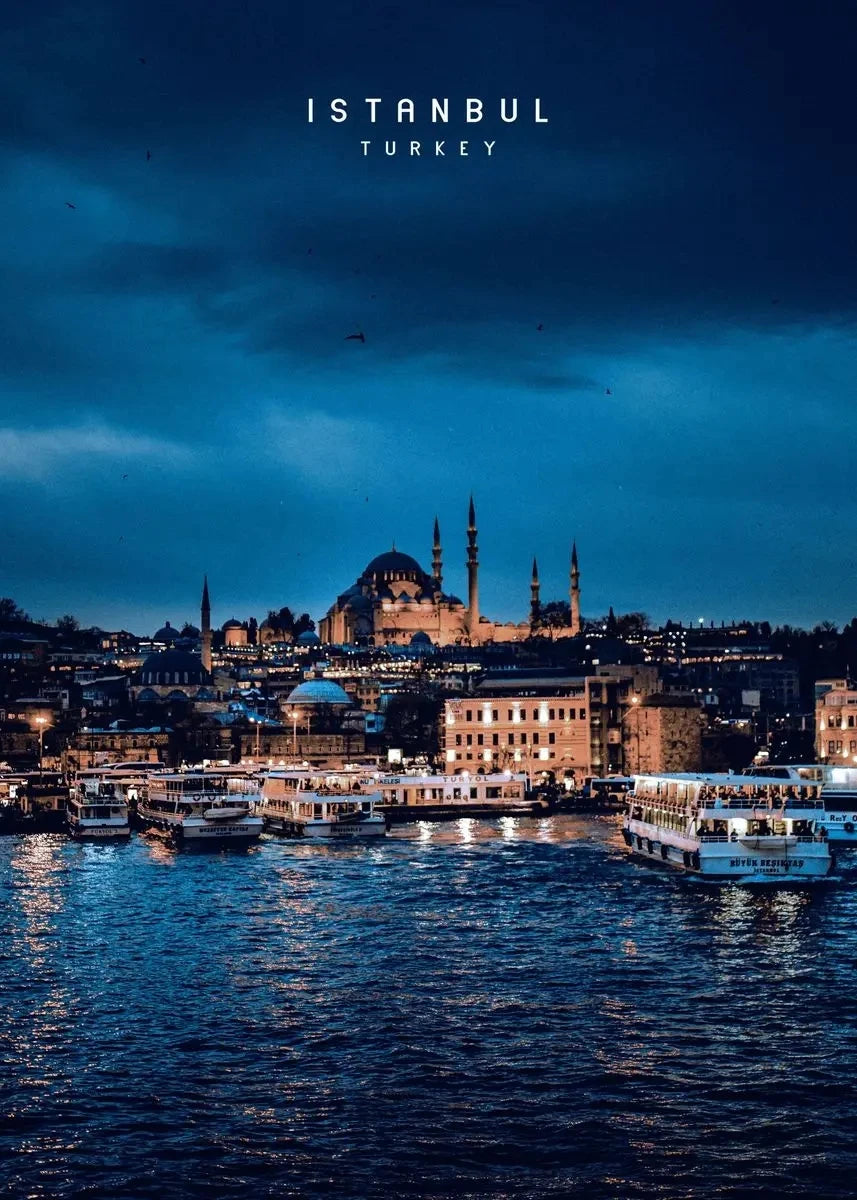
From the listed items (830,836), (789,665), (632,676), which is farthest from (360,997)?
(789,665)

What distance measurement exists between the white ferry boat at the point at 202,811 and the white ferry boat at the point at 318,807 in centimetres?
101

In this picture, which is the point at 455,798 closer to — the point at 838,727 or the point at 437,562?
the point at 838,727

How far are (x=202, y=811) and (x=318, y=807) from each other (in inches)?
151

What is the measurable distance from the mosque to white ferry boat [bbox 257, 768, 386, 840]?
110 meters

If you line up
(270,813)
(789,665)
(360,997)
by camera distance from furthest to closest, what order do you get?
(789,665), (270,813), (360,997)

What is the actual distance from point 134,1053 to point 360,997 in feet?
14.4

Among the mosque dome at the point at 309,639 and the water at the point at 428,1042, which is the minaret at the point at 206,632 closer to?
the mosque dome at the point at 309,639

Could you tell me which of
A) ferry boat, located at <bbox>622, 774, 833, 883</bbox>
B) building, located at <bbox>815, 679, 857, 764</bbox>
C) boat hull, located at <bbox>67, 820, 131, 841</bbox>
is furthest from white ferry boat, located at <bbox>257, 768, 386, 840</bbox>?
building, located at <bbox>815, 679, 857, 764</bbox>

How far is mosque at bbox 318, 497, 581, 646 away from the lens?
172500mm

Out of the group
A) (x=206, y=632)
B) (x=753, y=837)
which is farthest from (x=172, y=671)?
(x=753, y=837)

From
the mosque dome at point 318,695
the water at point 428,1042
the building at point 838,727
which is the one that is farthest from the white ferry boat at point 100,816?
the mosque dome at point 318,695

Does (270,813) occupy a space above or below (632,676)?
below

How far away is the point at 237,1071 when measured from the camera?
19672mm

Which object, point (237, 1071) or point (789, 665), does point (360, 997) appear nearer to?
point (237, 1071)
